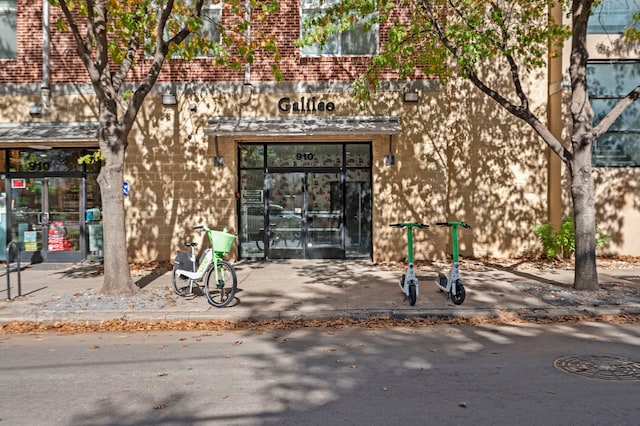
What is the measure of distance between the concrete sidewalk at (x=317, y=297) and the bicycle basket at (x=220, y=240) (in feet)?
3.14

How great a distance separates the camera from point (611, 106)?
12.8 metres

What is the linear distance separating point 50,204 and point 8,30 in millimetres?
4525

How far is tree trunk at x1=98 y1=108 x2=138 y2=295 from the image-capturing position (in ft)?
28.1

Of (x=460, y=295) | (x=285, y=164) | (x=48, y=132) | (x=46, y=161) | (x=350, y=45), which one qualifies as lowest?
(x=460, y=295)

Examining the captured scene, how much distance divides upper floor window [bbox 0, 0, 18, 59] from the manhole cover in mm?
13904

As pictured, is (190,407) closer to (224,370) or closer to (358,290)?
(224,370)

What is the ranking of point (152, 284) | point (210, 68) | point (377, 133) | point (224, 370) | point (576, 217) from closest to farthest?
1. point (224, 370)
2. point (576, 217)
3. point (152, 284)
4. point (377, 133)
5. point (210, 68)

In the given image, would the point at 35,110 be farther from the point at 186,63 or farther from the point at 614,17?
the point at 614,17

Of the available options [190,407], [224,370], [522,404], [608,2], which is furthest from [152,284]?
[608,2]

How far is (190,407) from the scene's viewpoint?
420 cm

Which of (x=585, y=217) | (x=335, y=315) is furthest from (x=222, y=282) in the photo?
(x=585, y=217)

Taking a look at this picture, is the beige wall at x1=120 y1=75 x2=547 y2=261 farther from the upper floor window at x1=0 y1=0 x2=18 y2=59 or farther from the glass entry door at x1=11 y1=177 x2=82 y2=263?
the upper floor window at x1=0 y1=0 x2=18 y2=59

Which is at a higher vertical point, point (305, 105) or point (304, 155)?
point (305, 105)

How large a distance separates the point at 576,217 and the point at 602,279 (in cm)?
201
